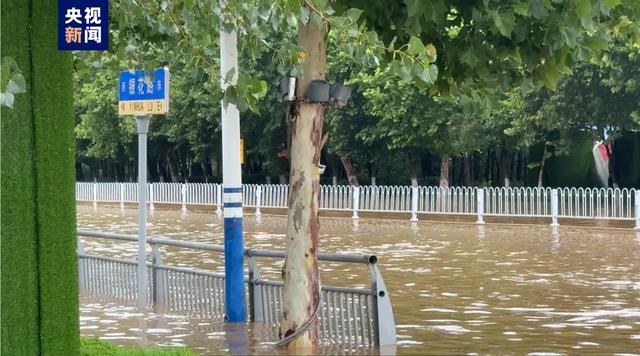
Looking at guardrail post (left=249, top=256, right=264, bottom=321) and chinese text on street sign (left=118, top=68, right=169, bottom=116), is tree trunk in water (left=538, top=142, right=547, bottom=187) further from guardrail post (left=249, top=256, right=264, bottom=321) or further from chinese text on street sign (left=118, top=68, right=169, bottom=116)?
guardrail post (left=249, top=256, right=264, bottom=321)

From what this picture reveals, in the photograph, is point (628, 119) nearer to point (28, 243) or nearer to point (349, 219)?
point (349, 219)

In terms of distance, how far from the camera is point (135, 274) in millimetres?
13406

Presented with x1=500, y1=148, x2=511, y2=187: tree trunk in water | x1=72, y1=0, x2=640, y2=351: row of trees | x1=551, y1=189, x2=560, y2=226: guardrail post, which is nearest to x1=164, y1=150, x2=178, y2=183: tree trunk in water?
x1=500, y1=148, x2=511, y2=187: tree trunk in water

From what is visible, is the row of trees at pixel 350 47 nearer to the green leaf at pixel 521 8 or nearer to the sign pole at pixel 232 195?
the green leaf at pixel 521 8

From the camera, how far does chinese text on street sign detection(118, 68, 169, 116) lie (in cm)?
1215

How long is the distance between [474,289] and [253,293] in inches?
183

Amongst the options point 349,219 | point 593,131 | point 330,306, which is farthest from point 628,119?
point 330,306

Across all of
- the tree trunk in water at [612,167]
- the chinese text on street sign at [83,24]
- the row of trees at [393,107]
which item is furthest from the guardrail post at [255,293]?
the tree trunk in water at [612,167]

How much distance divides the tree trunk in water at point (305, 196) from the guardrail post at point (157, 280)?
4.13 m

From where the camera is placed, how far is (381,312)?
951 cm

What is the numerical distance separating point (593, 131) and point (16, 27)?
94.9 ft

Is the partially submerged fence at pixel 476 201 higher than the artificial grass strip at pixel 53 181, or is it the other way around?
the artificial grass strip at pixel 53 181

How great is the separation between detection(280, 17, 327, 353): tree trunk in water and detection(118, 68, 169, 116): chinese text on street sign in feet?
11.5

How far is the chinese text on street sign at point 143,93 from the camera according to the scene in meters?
12.1
